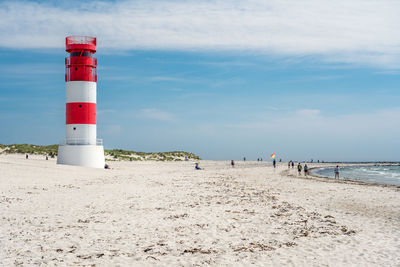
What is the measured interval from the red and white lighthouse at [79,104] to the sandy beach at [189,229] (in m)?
14.8

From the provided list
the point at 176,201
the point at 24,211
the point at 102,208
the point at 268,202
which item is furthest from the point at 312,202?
the point at 24,211

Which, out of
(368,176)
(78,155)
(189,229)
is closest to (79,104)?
(78,155)

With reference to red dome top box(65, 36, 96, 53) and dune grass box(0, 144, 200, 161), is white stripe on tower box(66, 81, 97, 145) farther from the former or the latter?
dune grass box(0, 144, 200, 161)

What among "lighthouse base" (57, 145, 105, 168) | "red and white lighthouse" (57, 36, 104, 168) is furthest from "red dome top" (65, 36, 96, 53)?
"lighthouse base" (57, 145, 105, 168)

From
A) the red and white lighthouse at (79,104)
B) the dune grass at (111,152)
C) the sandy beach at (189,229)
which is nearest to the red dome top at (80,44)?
the red and white lighthouse at (79,104)

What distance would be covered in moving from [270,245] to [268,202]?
771 cm

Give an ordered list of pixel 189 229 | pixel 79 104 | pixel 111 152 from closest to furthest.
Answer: pixel 189 229
pixel 79 104
pixel 111 152

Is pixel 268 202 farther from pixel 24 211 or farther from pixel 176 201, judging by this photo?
pixel 24 211

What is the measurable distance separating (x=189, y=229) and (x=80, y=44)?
27.3 metres

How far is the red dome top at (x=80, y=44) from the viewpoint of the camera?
3478 cm

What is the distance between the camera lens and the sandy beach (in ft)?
30.1

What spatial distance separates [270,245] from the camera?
34.1ft

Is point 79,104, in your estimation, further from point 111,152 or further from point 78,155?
point 111,152

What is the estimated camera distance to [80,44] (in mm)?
34688
